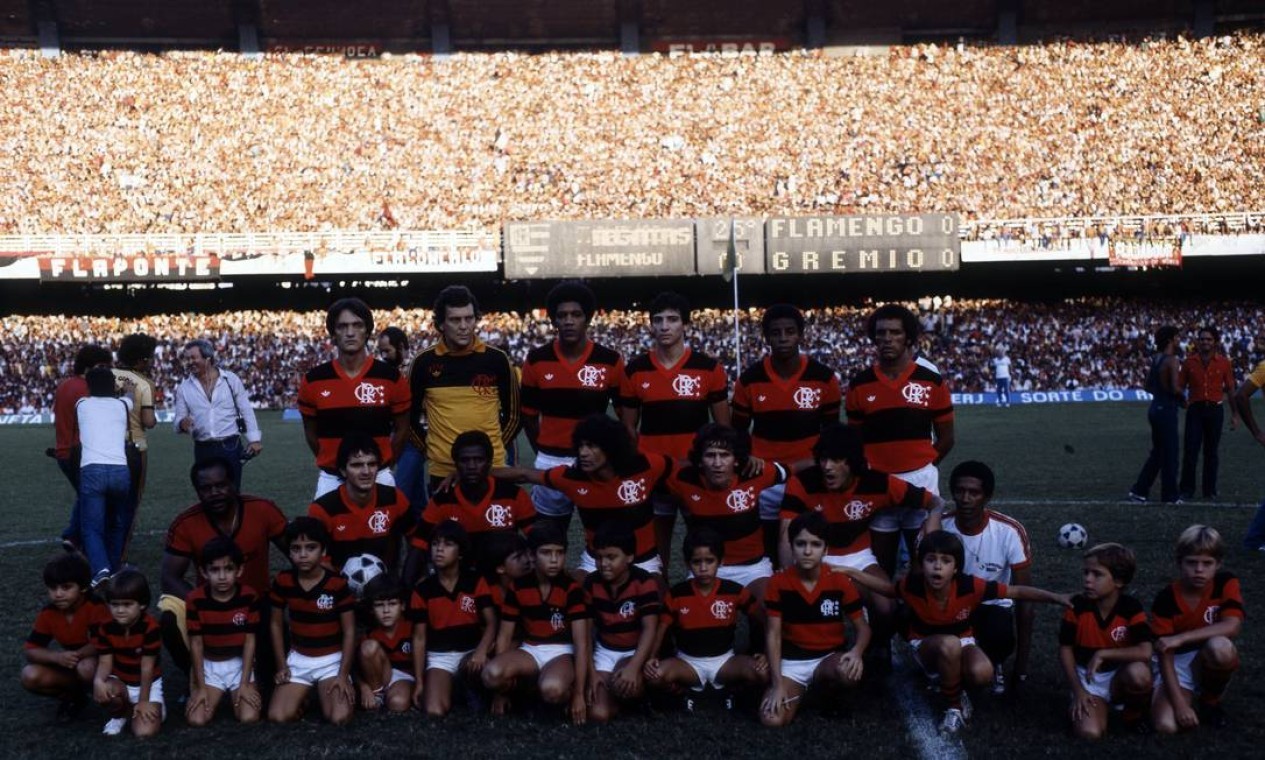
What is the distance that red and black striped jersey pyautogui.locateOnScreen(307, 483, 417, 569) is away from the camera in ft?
19.9

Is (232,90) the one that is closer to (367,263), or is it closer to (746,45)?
(367,263)

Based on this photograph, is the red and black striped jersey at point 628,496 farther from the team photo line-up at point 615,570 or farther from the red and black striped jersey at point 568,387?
the red and black striped jersey at point 568,387

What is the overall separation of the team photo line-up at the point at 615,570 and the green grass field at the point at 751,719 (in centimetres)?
14

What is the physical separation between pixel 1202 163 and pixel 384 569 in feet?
123

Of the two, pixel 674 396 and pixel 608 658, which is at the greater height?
pixel 674 396

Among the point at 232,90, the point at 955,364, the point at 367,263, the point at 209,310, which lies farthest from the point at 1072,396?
the point at 232,90

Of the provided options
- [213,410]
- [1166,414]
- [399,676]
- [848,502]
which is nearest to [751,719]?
[848,502]

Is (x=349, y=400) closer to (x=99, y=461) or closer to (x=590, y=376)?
(x=590, y=376)

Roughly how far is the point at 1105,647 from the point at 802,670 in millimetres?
1356

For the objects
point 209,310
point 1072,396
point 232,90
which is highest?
point 232,90

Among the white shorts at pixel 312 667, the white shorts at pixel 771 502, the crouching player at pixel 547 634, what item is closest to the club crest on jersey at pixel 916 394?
the white shorts at pixel 771 502

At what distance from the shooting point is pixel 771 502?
21.0 feet

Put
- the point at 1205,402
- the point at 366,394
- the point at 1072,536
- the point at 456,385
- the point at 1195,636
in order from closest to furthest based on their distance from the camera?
the point at 1195,636, the point at 366,394, the point at 456,385, the point at 1072,536, the point at 1205,402

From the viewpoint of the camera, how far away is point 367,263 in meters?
33.6
